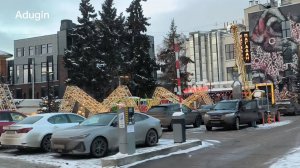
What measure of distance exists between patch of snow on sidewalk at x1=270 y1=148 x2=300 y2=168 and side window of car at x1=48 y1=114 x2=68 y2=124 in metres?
8.41

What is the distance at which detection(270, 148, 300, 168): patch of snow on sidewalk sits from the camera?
11.6 m

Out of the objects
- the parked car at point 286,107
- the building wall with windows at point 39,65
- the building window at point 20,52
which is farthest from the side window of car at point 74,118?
the building window at point 20,52

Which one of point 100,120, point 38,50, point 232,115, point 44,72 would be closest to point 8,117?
point 100,120

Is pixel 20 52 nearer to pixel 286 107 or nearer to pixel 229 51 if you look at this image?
pixel 229 51

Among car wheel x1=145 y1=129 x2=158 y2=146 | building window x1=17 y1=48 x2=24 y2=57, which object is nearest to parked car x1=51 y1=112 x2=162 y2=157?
car wheel x1=145 y1=129 x2=158 y2=146

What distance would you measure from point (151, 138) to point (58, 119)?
11.9 feet

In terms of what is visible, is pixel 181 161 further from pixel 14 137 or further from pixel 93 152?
pixel 14 137

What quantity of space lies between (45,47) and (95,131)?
75.4 meters

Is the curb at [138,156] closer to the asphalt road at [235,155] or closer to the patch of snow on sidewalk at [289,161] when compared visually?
the asphalt road at [235,155]

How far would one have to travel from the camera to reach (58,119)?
698 inches

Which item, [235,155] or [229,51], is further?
[229,51]

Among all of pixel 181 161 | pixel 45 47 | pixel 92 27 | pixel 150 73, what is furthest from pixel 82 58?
pixel 181 161

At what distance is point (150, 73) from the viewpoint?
188ft

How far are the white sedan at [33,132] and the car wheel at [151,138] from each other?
3.16 metres
